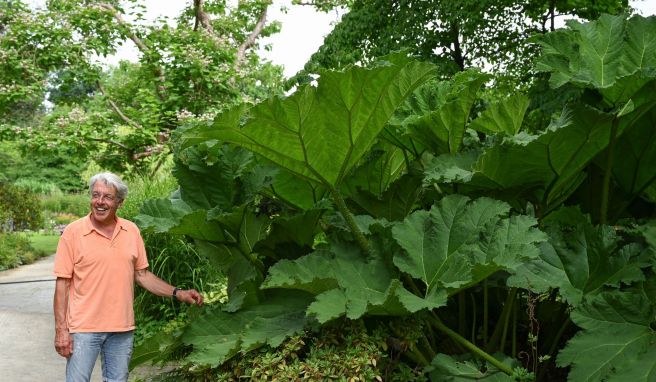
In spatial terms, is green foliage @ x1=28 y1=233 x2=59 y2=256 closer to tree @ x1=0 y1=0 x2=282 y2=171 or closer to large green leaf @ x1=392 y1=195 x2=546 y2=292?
tree @ x1=0 y1=0 x2=282 y2=171

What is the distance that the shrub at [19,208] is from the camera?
20.0 metres

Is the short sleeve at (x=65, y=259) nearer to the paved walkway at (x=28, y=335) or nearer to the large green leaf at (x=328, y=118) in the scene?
the large green leaf at (x=328, y=118)

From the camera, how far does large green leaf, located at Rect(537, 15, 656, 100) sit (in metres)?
2.40

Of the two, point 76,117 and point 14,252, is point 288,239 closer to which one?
point 76,117

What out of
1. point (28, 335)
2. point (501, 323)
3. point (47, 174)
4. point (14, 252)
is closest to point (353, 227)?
point (501, 323)

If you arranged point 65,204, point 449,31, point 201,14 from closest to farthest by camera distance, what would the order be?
point 449,31 → point 201,14 → point 65,204

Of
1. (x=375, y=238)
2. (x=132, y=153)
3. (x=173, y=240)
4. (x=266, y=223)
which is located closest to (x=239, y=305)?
(x=266, y=223)

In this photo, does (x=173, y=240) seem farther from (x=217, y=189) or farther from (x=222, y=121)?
(x=222, y=121)

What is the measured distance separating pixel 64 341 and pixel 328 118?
196 cm

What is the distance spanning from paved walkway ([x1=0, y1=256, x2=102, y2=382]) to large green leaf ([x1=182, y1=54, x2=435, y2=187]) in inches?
160

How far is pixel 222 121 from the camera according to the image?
2.06m

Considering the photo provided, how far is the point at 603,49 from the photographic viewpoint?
246 cm

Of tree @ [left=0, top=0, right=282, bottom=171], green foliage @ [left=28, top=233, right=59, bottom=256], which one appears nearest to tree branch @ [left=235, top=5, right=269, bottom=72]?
tree @ [left=0, top=0, right=282, bottom=171]

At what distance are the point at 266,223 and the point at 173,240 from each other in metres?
4.72
